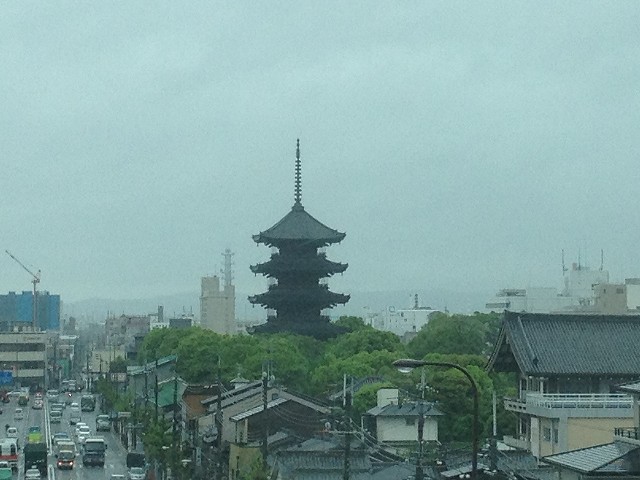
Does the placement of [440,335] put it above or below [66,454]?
above

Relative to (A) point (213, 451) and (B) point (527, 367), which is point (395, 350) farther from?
(B) point (527, 367)

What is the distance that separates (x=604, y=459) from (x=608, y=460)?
0.30 m

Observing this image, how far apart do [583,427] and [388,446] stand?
1236 centimetres

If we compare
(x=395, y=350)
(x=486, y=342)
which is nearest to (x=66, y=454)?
(x=395, y=350)

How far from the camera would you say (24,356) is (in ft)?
586

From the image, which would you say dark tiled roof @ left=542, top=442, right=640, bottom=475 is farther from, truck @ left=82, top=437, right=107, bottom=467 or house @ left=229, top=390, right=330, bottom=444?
truck @ left=82, top=437, right=107, bottom=467

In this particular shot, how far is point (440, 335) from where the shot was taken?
343 feet

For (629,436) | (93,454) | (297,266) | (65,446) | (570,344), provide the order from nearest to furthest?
(629,436), (570,344), (65,446), (93,454), (297,266)

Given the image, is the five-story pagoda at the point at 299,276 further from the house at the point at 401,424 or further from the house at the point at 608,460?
the house at the point at 608,460

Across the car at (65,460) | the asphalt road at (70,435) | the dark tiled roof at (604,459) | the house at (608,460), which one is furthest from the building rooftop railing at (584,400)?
the car at (65,460)

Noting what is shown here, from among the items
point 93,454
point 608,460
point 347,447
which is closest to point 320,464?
point 347,447

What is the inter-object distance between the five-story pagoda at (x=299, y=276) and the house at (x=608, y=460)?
91.5 meters

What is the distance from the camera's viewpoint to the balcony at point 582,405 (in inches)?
1925

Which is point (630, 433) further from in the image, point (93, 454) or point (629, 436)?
point (93, 454)
